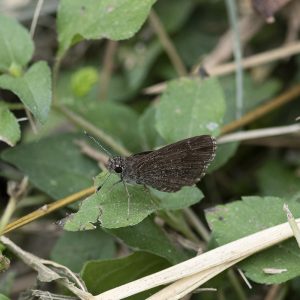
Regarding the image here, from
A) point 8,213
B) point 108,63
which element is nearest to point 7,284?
point 8,213

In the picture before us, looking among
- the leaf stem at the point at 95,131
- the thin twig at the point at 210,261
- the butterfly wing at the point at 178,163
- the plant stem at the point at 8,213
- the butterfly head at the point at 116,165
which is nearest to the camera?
the thin twig at the point at 210,261

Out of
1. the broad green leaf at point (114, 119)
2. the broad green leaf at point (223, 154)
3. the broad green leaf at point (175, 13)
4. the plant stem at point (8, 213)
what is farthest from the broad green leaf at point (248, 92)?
the plant stem at point (8, 213)

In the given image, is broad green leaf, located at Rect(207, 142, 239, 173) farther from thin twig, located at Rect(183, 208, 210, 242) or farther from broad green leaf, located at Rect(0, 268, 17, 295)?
broad green leaf, located at Rect(0, 268, 17, 295)

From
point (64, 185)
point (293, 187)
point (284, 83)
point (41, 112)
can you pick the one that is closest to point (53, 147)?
point (64, 185)

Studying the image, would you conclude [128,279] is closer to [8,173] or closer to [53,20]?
[8,173]

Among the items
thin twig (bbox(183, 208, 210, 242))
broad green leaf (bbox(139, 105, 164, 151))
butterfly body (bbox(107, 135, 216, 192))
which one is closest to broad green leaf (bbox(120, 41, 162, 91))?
broad green leaf (bbox(139, 105, 164, 151))

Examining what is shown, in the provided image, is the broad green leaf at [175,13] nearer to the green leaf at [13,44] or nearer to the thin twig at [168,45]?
the thin twig at [168,45]

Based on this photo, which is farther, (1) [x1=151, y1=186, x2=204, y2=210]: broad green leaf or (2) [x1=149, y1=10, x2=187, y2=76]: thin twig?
(2) [x1=149, y1=10, x2=187, y2=76]: thin twig
